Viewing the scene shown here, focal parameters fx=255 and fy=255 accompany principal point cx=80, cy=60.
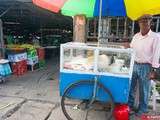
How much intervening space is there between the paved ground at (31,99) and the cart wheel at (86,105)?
7 centimetres

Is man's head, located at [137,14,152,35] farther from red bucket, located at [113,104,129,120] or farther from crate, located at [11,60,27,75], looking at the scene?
crate, located at [11,60,27,75]

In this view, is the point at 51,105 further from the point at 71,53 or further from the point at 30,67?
the point at 30,67

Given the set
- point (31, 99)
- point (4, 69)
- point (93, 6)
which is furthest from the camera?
point (4, 69)

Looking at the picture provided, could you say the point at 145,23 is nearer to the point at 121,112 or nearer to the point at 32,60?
the point at 121,112

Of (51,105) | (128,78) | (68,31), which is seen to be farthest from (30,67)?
(68,31)

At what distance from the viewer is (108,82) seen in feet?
14.5

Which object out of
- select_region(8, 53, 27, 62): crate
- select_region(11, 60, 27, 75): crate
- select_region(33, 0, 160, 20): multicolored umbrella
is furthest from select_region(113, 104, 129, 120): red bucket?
select_region(8, 53, 27, 62): crate

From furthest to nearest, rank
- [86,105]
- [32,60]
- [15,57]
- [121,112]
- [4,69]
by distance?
[32,60] → [15,57] → [4,69] → [86,105] → [121,112]

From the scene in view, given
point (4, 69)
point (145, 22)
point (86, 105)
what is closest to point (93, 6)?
point (145, 22)

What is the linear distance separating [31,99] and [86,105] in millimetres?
1789

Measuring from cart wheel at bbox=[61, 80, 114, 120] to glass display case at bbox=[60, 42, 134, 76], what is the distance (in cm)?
26

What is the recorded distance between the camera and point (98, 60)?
14.5 feet

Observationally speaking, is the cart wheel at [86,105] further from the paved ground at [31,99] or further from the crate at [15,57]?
the crate at [15,57]

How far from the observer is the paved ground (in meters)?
5.19
